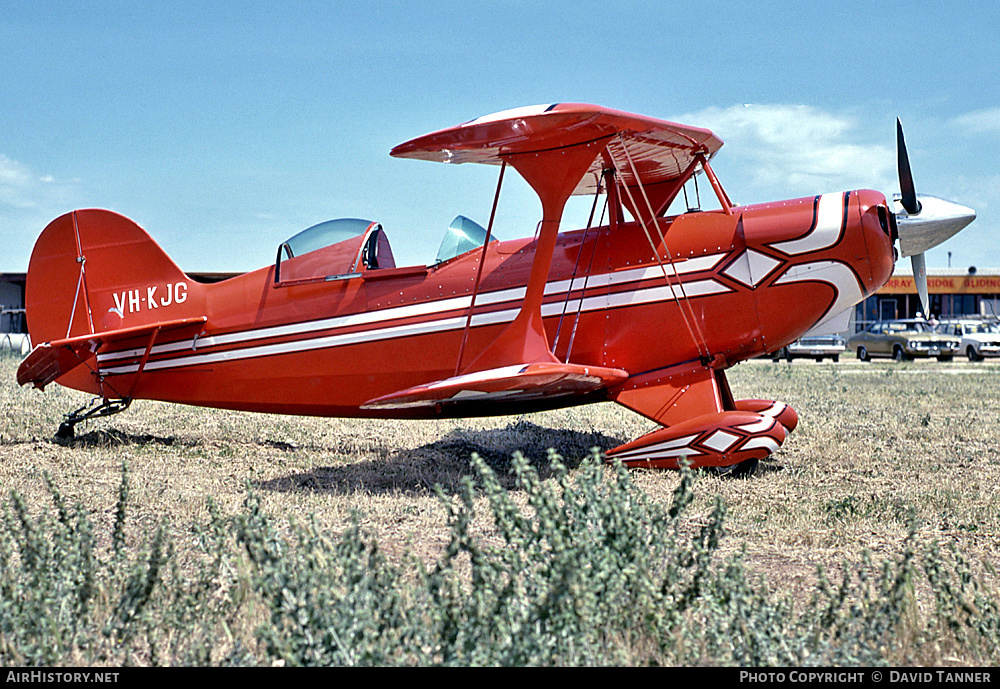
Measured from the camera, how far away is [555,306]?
742 cm

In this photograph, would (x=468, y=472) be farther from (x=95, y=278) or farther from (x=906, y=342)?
(x=906, y=342)

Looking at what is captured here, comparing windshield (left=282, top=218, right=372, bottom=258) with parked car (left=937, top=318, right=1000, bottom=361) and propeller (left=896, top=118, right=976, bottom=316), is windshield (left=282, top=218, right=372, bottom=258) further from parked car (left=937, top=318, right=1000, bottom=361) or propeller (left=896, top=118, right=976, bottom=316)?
parked car (left=937, top=318, right=1000, bottom=361)

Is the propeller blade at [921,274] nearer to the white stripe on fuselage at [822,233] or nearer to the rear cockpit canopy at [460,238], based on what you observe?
the white stripe on fuselage at [822,233]

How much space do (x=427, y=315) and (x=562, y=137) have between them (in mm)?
2126

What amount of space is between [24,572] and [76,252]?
6.67m

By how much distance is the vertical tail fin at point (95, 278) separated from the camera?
344 inches

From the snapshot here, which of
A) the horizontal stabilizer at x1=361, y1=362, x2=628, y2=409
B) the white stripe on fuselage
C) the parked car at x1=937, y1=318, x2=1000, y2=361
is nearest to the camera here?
the horizontal stabilizer at x1=361, y1=362, x2=628, y2=409

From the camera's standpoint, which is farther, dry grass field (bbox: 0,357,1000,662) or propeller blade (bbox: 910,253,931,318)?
propeller blade (bbox: 910,253,931,318)

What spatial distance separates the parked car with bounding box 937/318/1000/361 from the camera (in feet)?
105

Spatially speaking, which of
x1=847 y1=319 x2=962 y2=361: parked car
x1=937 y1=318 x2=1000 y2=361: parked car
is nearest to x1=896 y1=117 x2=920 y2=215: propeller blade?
x1=847 y1=319 x2=962 y2=361: parked car

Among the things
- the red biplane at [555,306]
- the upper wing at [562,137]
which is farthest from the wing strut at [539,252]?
the upper wing at [562,137]

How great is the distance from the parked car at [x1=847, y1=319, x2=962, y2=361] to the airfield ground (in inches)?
774

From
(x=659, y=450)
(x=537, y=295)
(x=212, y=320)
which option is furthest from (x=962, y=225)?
(x=212, y=320)

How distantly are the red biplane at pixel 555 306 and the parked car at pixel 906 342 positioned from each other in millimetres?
26132
